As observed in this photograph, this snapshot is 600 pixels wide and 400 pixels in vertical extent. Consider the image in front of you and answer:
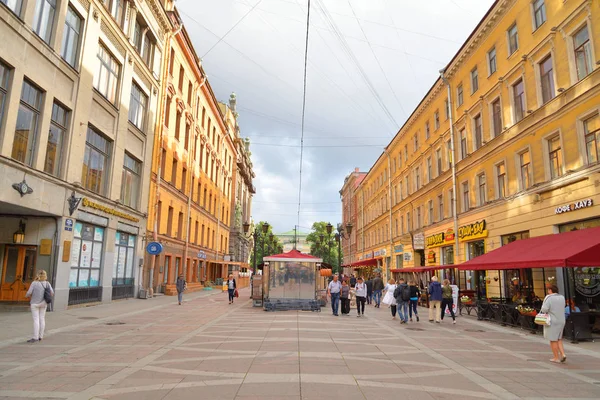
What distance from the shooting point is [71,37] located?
17.3 meters

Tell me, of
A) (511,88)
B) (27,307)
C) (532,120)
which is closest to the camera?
(27,307)

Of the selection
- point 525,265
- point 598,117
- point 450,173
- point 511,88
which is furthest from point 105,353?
point 450,173

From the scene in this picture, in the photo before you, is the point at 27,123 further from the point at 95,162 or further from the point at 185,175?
the point at 185,175

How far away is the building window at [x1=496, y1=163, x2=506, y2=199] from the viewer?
20.5 m

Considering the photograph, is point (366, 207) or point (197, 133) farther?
point (366, 207)

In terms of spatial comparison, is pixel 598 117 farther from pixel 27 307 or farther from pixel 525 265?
pixel 27 307

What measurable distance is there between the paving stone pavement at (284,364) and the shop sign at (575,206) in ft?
16.7

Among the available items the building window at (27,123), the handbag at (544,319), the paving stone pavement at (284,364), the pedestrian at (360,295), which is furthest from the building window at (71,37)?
the handbag at (544,319)

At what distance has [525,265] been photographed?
43.0 feet

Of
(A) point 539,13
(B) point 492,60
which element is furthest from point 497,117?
(A) point 539,13

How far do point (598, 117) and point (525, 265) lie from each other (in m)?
5.83

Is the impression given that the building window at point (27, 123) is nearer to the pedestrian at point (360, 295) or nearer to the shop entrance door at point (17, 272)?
the shop entrance door at point (17, 272)

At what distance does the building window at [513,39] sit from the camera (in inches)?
768

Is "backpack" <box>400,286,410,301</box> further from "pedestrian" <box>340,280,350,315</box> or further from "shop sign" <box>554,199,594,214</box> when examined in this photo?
"shop sign" <box>554,199,594,214</box>
